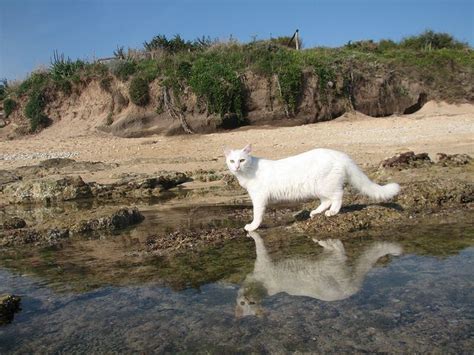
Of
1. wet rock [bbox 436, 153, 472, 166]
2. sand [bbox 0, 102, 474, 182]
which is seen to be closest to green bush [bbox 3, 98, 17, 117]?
sand [bbox 0, 102, 474, 182]

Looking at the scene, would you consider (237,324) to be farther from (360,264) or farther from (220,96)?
(220,96)

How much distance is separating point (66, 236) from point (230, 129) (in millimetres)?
15016

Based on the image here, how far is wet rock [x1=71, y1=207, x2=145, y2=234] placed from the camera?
8.01 metres

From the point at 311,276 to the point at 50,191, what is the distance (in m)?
9.35

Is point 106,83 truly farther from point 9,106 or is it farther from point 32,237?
point 32,237

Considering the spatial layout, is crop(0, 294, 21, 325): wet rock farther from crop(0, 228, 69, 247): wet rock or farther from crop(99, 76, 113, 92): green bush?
crop(99, 76, 113, 92): green bush

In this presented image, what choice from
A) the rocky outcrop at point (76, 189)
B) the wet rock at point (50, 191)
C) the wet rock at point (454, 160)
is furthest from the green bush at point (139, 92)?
the wet rock at point (454, 160)

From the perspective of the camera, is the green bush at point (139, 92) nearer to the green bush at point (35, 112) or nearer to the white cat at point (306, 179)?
the green bush at point (35, 112)

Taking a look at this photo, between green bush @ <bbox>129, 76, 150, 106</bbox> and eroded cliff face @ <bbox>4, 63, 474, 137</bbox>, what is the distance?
0.24 metres

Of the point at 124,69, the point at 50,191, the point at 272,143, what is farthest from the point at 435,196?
the point at 124,69

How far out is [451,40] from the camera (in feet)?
98.7

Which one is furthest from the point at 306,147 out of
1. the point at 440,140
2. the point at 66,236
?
the point at 66,236

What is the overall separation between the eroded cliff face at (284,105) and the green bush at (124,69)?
675 mm

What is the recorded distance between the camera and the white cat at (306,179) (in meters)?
7.13
